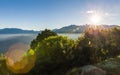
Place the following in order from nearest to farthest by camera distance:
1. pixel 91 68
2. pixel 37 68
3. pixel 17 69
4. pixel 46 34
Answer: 1. pixel 91 68
2. pixel 37 68
3. pixel 17 69
4. pixel 46 34

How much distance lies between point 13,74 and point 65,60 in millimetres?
6927

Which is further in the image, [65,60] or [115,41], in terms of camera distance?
[115,41]

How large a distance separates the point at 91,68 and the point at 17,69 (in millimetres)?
12863

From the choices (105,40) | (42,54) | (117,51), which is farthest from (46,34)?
(42,54)

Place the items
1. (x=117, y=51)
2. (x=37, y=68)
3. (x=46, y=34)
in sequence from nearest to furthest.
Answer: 1. (x=37, y=68)
2. (x=117, y=51)
3. (x=46, y=34)

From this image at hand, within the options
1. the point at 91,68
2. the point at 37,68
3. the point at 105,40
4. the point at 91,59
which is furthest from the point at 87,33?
the point at 91,68

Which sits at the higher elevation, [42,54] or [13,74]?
[42,54]

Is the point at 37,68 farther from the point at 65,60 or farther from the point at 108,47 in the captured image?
the point at 108,47

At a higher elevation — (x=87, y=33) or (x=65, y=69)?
(x=87, y=33)

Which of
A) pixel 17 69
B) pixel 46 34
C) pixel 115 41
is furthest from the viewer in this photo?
pixel 46 34

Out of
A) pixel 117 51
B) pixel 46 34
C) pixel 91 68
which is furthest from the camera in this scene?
pixel 46 34

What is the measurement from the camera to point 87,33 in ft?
158

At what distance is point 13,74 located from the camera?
33.2 metres

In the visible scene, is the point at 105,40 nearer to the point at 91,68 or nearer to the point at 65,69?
the point at 65,69
